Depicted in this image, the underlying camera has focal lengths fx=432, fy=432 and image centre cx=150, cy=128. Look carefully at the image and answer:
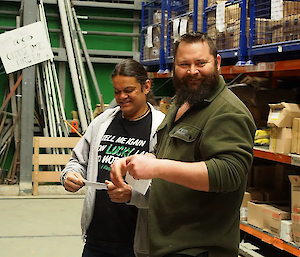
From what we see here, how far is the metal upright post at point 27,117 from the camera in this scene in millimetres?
5926

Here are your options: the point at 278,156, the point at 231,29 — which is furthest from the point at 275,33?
the point at 278,156

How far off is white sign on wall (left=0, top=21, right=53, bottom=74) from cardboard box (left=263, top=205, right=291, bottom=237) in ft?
12.4

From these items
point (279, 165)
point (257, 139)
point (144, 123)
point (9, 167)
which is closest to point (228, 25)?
point (257, 139)

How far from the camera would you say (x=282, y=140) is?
323 centimetres

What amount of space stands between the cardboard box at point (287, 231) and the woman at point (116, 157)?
1.67 meters

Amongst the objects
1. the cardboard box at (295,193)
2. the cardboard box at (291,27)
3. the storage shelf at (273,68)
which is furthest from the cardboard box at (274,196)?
the cardboard box at (291,27)

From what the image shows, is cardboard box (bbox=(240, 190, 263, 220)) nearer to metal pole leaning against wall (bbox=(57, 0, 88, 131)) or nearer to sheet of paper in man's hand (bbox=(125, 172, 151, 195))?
sheet of paper in man's hand (bbox=(125, 172, 151, 195))

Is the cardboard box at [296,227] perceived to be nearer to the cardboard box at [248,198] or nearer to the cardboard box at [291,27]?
the cardboard box at [248,198]

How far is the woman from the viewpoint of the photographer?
2.02 m

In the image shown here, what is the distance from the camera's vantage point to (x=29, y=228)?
15.2 feet

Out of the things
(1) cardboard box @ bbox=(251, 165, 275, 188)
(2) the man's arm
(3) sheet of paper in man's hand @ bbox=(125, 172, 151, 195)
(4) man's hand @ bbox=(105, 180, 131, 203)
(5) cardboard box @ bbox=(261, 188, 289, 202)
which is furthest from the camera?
(1) cardboard box @ bbox=(251, 165, 275, 188)

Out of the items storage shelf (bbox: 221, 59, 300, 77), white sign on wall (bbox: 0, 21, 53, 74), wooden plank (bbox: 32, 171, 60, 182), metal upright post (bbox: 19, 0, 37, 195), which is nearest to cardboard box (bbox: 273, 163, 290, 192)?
storage shelf (bbox: 221, 59, 300, 77)

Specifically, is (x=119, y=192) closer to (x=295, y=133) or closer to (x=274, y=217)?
(x=295, y=133)

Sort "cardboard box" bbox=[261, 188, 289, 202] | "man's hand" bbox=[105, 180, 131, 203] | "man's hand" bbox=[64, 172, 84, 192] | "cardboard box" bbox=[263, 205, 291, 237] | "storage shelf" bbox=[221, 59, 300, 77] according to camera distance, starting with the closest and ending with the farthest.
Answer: "man's hand" bbox=[105, 180, 131, 203]
"man's hand" bbox=[64, 172, 84, 192]
"storage shelf" bbox=[221, 59, 300, 77]
"cardboard box" bbox=[263, 205, 291, 237]
"cardboard box" bbox=[261, 188, 289, 202]
